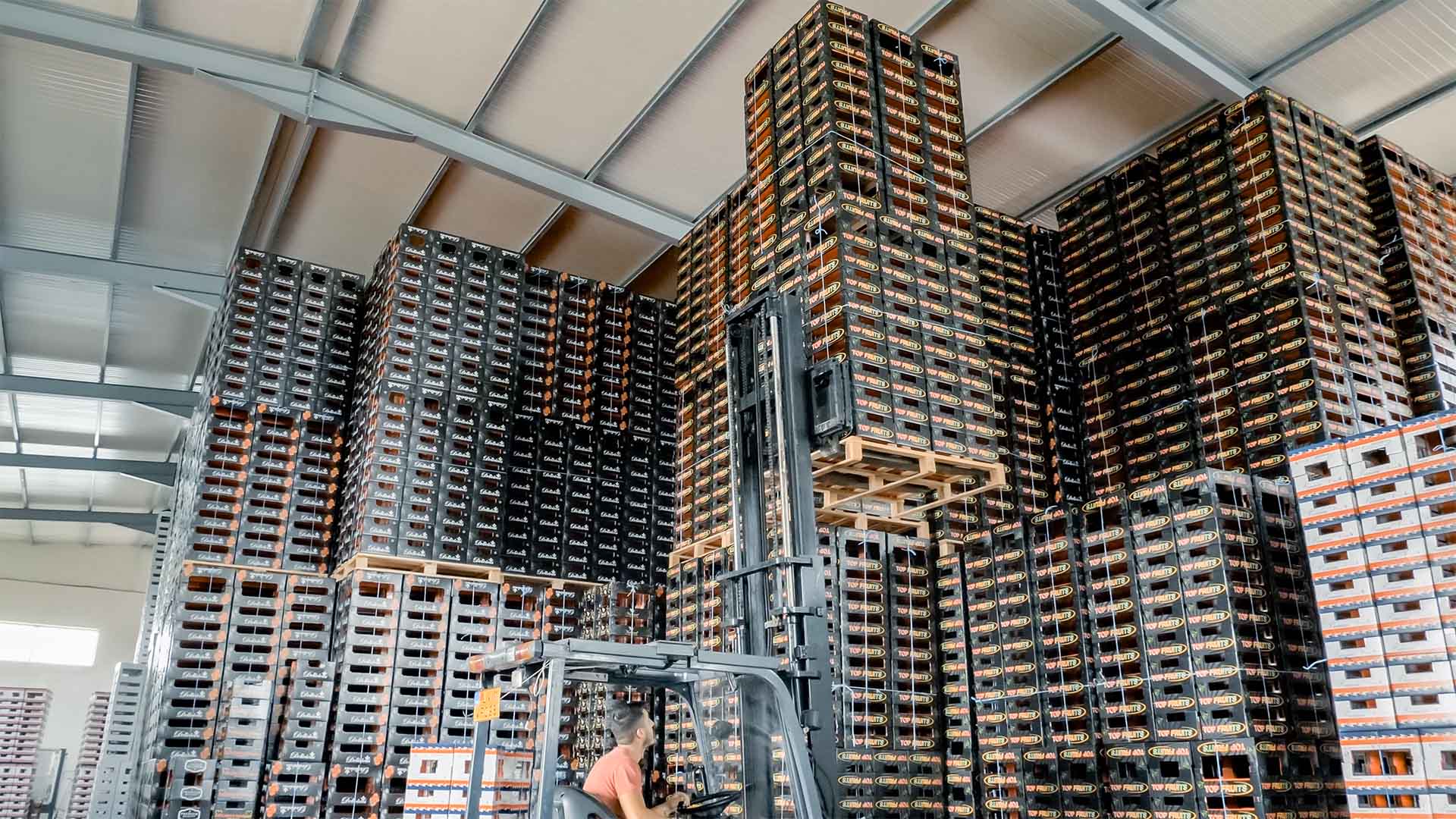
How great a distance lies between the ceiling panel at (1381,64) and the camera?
895 cm

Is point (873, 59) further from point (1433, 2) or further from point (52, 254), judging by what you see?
point (52, 254)

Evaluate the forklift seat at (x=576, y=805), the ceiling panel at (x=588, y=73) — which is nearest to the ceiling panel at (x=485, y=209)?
the ceiling panel at (x=588, y=73)

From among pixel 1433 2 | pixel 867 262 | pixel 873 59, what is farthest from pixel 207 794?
pixel 1433 2

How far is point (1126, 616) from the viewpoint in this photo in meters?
5.83

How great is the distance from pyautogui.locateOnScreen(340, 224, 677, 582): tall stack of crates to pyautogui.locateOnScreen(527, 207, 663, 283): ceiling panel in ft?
5.47

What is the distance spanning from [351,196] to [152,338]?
5.89m

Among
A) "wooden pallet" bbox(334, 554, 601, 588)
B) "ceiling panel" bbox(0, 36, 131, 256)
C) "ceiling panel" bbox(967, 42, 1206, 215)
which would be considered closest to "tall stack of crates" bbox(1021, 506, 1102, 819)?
"wooden pallet" bbox(334, 554, 601, 588)

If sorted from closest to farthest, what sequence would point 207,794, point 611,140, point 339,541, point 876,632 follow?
point 876,632
point 207,794
point 339,541
point 611,140

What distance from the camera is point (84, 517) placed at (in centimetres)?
2348

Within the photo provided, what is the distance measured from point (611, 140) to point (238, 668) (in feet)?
20.3

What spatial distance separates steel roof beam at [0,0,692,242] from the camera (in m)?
9.61

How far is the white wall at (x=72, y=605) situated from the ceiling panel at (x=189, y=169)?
629 inches

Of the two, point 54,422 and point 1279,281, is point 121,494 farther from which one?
point 1279,281

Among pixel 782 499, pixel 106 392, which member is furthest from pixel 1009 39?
pixel 106 392
